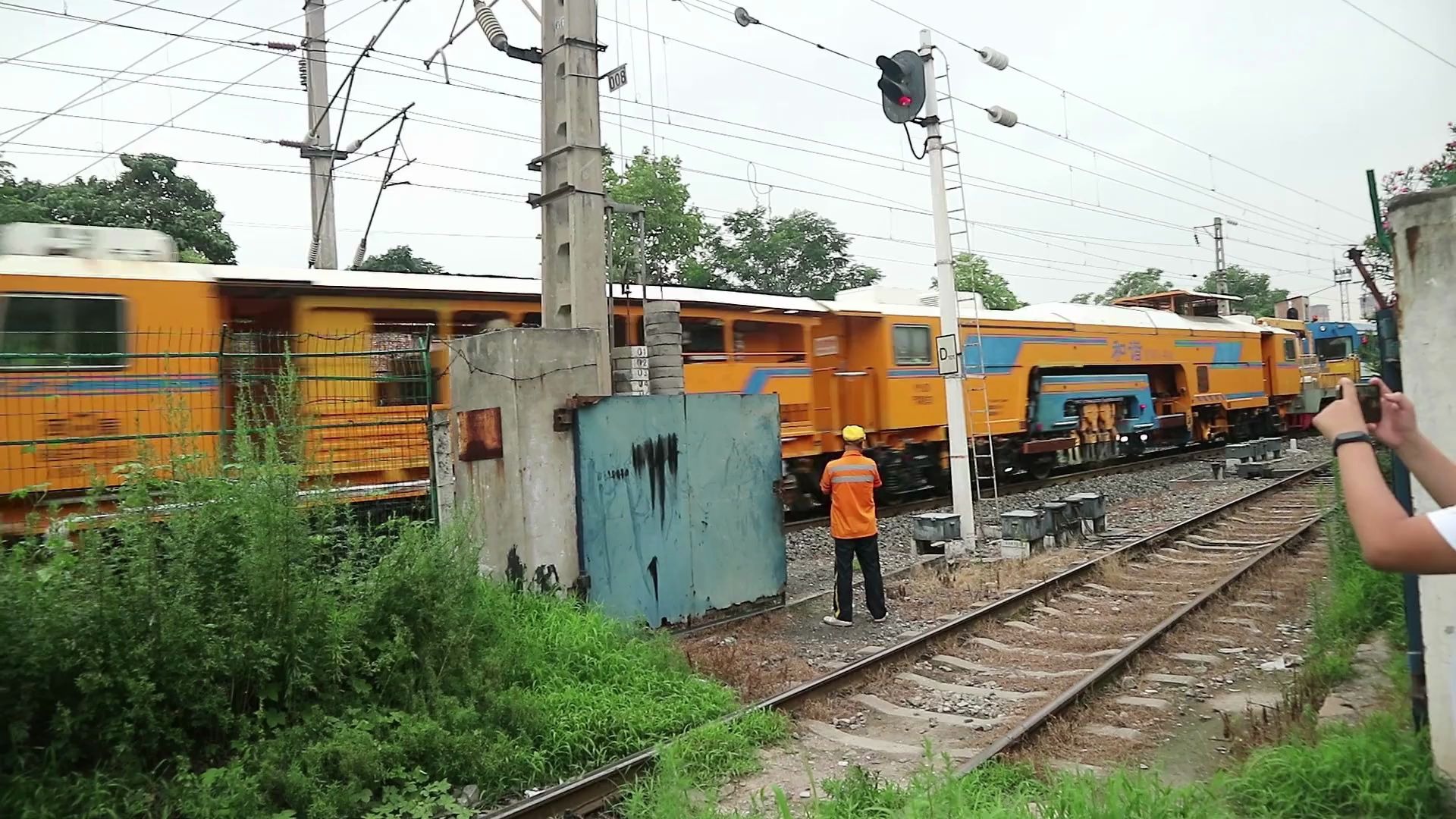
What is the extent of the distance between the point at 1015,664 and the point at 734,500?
2.58 m

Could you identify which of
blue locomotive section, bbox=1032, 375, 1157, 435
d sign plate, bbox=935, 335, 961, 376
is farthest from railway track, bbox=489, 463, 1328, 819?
blue locomotive section, bbox=1032, 375, 1157, 435

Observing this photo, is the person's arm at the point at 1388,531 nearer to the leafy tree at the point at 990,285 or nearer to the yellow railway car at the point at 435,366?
the yellow railway car at the point at 435,366

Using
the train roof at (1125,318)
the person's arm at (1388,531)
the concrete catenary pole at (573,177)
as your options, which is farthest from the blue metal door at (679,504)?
the train roof at (1125,318)

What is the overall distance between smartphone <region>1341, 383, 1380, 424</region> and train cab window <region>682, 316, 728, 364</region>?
10.1 meters

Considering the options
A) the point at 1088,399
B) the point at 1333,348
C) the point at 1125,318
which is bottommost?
the point at 1088,399

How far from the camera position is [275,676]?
4.73 m

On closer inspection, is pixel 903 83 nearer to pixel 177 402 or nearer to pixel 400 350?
pixel 400 350

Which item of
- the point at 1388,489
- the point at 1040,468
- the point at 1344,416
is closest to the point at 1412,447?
the point at 1344,416

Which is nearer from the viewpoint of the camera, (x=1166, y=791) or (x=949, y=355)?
(x=1166, y=791)

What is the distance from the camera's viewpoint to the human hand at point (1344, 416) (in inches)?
88.0

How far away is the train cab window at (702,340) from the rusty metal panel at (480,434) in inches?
203

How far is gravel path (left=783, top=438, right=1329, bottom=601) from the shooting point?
10633 millimetres

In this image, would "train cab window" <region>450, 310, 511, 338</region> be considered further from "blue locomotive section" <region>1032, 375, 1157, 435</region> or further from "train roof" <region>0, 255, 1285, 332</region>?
"blue locomotive section" <region>1032, 375, 1157, 435</region>

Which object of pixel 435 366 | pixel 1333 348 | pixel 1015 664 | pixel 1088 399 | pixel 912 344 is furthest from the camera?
pixel 1333 348
